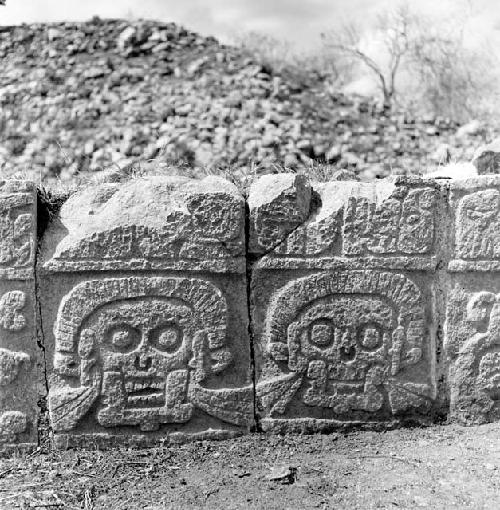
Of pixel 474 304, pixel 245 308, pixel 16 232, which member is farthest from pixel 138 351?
pixel 474 304

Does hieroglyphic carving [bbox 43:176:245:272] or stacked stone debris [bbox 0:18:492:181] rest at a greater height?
stacked stone debris [bbox 0:18:492:181]

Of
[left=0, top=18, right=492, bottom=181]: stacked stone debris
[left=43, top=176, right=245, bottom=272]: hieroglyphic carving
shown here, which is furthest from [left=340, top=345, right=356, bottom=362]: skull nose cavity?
[left=0, top=18, right=492, bottom=181]: stacked stone debris

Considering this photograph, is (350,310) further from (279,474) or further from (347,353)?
(279,474)

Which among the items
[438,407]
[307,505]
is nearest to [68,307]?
[307,505]

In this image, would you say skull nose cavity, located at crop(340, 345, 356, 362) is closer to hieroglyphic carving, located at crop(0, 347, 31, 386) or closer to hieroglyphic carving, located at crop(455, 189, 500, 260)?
hieroglyphic carving, located at crop(455, 189, 500, 260)

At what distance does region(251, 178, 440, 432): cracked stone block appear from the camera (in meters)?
2.74

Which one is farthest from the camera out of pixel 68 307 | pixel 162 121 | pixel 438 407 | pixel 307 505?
pixel 162 121

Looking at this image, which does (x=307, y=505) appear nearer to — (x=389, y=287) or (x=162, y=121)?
(x=389, y=287)

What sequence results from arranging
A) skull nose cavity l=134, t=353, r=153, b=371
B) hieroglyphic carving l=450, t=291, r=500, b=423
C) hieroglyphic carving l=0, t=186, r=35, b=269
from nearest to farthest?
1. hieroglyphic carving l=0, t=186, r=35, b=269
2. skull nose cavity l=134, t=353, r=153, b=371
3. hieroglyphic carving l=450, t=291, r=500, b=423

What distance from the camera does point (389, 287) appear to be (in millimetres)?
2779

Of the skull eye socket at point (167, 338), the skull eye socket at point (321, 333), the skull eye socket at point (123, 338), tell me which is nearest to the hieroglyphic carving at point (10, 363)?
the skull eye socket at point (123, 338)

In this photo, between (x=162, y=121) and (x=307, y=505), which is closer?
(x=307, y=505)

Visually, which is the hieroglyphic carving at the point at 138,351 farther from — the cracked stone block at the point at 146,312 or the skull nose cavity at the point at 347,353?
the skull nose cavity at the point at 347,353

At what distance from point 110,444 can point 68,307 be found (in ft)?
1.91
